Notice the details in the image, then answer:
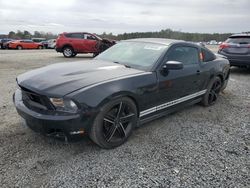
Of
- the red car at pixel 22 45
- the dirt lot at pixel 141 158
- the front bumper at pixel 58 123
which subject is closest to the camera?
the dirt lot at pixel 141 158

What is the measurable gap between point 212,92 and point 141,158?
291cm

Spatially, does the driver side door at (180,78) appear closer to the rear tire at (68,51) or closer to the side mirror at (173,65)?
the side mirror at (173,65)

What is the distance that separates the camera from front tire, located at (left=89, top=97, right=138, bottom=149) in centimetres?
300

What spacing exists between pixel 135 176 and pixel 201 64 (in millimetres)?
2877

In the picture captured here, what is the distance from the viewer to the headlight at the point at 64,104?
109 inches

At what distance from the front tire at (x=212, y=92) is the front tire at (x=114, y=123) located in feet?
7.39

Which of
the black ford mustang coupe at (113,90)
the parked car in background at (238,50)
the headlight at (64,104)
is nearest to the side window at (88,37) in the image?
the parked car in background at (238,50)

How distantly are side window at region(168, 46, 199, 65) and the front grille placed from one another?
6.91ft

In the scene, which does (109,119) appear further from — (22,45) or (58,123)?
(22,45)

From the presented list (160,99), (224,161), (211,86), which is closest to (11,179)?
(160,99)

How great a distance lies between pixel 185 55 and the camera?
173 inches

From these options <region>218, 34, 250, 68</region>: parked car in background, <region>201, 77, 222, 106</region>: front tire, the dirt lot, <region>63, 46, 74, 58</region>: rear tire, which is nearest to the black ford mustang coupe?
the dirt lot

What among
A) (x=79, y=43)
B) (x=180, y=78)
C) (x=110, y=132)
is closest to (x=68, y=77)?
(x=110, y=132)

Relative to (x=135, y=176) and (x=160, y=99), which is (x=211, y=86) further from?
(x=135, y=176)
